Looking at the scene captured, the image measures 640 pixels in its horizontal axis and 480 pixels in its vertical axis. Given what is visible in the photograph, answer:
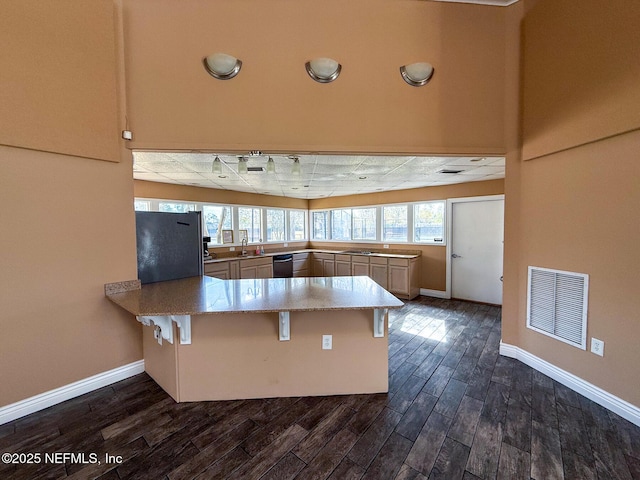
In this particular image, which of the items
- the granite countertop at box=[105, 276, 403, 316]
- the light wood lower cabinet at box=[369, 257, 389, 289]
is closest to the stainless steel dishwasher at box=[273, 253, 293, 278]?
the light wood lower cabinet at box=[369, 257, 389, 289]

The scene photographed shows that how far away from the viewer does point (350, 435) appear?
1745mm

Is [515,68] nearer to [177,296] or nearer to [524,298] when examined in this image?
[524,298]

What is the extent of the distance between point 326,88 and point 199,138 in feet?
4.23

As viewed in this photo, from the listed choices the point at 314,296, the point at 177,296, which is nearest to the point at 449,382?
the point at 314,296

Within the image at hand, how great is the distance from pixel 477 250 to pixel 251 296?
435cm

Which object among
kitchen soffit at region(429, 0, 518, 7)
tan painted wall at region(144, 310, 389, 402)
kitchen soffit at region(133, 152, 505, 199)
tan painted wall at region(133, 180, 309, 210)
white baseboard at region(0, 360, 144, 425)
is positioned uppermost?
kitchen soffit at region(429, 0, 518, 7)

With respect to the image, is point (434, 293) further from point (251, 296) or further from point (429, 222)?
point (251, 296)

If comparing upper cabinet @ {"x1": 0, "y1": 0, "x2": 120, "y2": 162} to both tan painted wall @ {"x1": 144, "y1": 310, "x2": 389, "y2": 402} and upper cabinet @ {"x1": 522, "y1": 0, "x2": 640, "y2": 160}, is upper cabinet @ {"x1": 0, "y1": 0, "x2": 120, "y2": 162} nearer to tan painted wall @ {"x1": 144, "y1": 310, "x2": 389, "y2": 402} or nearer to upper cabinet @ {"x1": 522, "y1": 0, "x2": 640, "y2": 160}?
tan painted wall @ {"x1": 144, "y1": 310, "x2": 389, "y2": 402}

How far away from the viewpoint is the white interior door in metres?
4.57

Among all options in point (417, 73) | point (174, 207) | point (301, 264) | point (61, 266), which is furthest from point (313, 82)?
point (301, 264)

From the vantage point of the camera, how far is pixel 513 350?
2.77 metres

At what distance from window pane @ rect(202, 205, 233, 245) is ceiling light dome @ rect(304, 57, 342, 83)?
3.80 metres

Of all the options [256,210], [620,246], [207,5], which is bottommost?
[620,246]

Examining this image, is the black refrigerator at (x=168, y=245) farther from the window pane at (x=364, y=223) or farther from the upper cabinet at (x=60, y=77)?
the window pane at (x=364, y=223)
